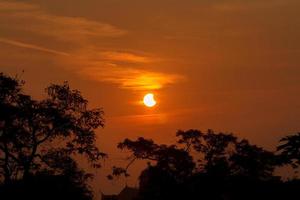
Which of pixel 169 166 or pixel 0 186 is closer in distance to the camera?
pixel 0 186

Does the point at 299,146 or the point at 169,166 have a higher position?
the point at 169,166

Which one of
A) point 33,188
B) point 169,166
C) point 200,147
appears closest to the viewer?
point 33,188

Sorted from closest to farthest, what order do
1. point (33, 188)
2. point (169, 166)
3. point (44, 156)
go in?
point (33, 188), point (44, 156), point (169, 166)

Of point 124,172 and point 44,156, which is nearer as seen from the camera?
point 44,156

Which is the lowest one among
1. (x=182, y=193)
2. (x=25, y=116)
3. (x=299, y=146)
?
(x=299, y=146)

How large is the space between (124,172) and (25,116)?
18.7 metres

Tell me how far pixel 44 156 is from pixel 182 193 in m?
13.7

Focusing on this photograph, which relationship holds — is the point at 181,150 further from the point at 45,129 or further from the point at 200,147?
the point at 45,129

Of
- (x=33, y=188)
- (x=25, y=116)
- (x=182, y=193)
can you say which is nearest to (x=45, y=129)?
(x=25, y=116)

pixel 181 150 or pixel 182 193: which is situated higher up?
pixel 181 150

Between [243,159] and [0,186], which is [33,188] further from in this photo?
[243,159]

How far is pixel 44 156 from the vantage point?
47.9 meters

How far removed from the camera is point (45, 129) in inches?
1906

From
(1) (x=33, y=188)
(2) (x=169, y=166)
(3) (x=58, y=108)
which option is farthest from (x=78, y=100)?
(2) (x=169, y=166)
